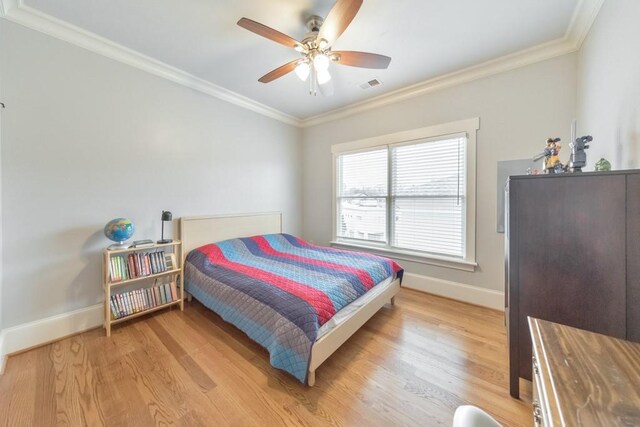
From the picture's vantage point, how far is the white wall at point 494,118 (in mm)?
2258

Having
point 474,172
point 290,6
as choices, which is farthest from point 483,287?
point 290,6

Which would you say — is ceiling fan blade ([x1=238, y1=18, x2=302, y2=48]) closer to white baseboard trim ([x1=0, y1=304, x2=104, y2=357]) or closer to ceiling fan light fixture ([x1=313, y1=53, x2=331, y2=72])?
ceiling fan light fixture ([x1=313, y1=53, x2=331, y2=72])

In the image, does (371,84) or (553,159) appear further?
(371,84)

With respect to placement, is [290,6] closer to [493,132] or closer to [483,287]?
[493,132]

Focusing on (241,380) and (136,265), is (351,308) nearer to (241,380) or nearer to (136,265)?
(241,380)

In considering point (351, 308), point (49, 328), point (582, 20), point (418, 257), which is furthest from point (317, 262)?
point (582, 20)

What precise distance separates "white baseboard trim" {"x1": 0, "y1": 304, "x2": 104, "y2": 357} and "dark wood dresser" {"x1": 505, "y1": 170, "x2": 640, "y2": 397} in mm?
3358

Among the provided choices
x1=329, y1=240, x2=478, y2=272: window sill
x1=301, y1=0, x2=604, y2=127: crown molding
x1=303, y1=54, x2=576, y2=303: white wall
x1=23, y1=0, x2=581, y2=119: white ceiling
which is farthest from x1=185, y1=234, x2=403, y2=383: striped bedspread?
x1=301, y1=0, x2=604, y2=127: crown molding

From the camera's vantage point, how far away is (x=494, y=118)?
2553 mm

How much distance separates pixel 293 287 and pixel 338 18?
6.22 feet

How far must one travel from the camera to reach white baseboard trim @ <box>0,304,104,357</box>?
1.83m

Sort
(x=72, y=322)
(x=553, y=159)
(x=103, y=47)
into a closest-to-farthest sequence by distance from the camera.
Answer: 1. (x=553, y=159)
2. (x=72, y=322)
3. (x=103, y=47)

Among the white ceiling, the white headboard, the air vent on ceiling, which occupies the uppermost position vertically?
the air vent on ceiling

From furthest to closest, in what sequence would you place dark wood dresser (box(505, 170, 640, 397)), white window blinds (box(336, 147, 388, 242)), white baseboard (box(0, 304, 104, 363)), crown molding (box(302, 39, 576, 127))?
1. white window blinds (box(336, 147, 388, 242))
2. crown molding (box(302, 39, 576, 127))
3. white baseboard (box(0, 304, 104, 363))
4. dark wood dresser (box(505, 170, 640, 397))
